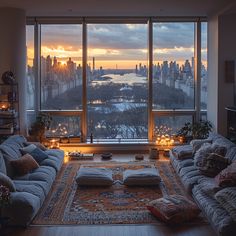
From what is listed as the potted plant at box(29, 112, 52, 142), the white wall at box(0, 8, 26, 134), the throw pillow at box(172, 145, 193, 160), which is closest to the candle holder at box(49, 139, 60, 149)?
the potted plant at box(29, 112, 52, 142)

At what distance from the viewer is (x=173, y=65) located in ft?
31.1

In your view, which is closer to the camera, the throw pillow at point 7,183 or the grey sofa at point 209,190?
the grey sofa at point 209,190

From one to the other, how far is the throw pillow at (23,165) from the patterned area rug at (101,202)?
0.46 metres

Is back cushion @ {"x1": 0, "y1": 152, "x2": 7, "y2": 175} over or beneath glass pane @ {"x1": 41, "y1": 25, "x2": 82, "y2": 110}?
beneath

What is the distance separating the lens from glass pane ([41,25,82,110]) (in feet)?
30.7

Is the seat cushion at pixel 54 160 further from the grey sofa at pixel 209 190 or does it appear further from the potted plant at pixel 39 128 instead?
the grey sofa at pixel 209 190

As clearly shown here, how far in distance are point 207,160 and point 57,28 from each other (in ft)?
16.2

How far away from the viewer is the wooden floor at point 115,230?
15.0 feet

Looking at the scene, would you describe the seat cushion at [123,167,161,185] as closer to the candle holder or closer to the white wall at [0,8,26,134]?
the candle holder

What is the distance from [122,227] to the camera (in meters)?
4.76

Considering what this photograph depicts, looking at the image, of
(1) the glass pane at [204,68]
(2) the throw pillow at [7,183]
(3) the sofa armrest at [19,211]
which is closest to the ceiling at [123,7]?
(1) the glass pane at [204,68]

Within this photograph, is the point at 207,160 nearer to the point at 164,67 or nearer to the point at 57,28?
the point at 164,67

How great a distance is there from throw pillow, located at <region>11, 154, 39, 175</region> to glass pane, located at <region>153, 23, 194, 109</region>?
397 centimetres

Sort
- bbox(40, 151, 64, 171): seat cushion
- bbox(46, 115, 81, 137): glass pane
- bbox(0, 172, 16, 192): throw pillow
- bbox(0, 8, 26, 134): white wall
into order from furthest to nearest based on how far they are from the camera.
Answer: bbox(46, 115, 81, 137): glass pane → bbox(0, 8, 26, 134): white wall → bbox(40, 151, 64, 171): seat cushion → bbox(0, 172, 16, 192): throw pillow
